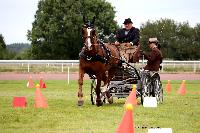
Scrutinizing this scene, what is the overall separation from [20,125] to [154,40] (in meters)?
7.27

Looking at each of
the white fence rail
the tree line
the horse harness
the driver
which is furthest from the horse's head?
the tree line

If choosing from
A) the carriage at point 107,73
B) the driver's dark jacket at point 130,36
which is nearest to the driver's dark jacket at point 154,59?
the carriage at point 107,73

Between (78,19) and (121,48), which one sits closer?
(121,48)

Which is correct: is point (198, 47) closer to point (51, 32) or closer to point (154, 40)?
point (51, 32)

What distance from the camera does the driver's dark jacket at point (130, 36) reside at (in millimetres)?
17328

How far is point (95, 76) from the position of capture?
53.7ft

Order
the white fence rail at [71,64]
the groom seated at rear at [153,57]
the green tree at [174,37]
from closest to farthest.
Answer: the groom seated at rear at [153,57] → the white fence rail at [71,64] → the green tree at [174,37]

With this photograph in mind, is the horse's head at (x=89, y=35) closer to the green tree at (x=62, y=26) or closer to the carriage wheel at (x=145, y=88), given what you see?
the carriage wheel at (x=145, y=88)

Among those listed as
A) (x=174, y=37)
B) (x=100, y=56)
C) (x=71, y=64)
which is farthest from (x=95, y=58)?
(x=174, y=37)

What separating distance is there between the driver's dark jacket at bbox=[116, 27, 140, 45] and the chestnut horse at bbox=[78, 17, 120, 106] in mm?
805

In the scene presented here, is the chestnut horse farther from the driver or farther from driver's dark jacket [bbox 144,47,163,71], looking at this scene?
driver's dark jacket [bbox 144,47,163,71]

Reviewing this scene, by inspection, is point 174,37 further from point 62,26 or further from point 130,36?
point 130,36

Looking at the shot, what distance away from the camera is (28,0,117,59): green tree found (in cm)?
7206

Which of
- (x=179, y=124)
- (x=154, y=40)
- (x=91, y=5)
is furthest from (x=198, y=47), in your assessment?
(x=179, y=124)
